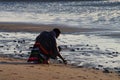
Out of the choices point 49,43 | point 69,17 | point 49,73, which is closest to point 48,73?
point 49,73

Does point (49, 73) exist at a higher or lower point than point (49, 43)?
lower

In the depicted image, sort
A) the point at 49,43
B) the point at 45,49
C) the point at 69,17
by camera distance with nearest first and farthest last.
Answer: the point at 49,43 < the point at 45,49 < the point at 69,17

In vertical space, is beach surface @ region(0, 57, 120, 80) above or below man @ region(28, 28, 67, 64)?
below

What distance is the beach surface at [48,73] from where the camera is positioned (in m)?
11.6

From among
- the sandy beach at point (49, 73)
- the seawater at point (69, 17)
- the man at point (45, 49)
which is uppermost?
the man at point (45, 49)

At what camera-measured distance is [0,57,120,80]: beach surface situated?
37.9 feet

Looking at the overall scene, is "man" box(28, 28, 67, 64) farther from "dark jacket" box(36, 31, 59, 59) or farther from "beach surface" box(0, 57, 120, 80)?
"beach surface" box(0, 57, 120, 80)

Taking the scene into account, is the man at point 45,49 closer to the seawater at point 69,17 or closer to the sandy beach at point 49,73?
the sandy beach at point 49,73

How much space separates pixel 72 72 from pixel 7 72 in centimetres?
182

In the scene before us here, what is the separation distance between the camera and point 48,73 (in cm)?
1221

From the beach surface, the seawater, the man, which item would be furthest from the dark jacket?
the seawater

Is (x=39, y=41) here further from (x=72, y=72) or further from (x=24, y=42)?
(x=24, y=42)

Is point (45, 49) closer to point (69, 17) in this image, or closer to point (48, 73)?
point (48, 73)

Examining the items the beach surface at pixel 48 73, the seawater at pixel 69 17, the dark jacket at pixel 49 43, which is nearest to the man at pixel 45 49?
the dark jacket at pixel 49 43
